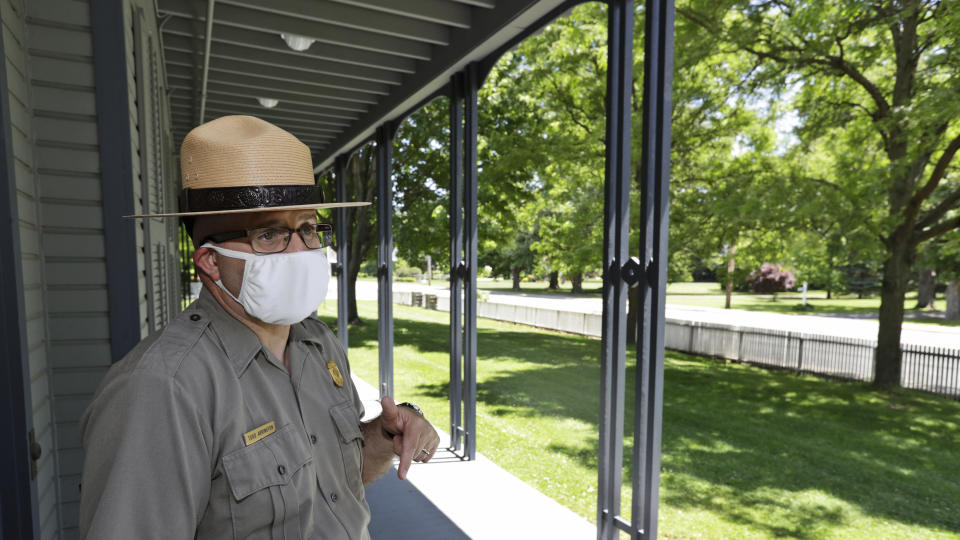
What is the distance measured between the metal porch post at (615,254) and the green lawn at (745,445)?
1925mm

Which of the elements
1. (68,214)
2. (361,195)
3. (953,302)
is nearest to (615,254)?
(68,214)

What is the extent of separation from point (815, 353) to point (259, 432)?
12.6 metres

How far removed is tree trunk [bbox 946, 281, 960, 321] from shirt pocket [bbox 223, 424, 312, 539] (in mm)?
28410

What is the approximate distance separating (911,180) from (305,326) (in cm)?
1079

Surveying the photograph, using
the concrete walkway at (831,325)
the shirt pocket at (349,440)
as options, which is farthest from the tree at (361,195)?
the shirt pocket at (349,440)

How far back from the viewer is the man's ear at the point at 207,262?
4.01 ft

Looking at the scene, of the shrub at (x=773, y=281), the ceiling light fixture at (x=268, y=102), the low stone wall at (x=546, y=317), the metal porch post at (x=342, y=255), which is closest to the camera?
the ceiling light fixture at (x=268, y=102)

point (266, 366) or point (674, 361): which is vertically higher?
point (266, 366)

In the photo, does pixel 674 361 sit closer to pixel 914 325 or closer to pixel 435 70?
pixel 435 70

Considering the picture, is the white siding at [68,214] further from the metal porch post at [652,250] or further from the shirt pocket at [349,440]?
the metal porch post at [652,250]

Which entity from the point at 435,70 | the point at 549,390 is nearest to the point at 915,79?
the point at 549,390

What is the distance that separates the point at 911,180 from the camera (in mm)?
9312

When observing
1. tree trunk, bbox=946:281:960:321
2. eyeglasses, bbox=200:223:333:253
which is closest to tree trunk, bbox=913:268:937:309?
tree trunk, bbox=946:281:960:321

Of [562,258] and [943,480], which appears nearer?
[943,480]
